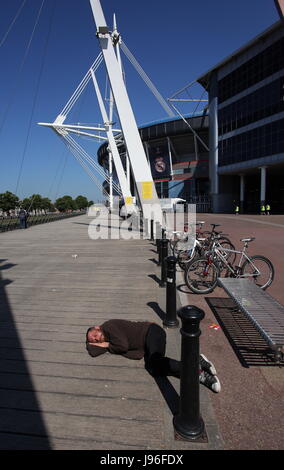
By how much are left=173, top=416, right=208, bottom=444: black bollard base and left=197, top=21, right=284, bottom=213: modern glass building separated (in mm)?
38157

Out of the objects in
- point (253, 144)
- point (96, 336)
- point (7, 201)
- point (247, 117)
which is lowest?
point (96, 336)

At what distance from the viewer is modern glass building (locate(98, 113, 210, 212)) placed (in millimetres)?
55594

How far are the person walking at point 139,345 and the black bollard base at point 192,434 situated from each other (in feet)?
2.20

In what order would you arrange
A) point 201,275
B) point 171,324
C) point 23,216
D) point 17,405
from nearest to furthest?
point 17,405, point 171,324, point 201,275, point 23,216

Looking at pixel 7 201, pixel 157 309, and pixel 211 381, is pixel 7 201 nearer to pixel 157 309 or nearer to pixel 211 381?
pixel 157 309

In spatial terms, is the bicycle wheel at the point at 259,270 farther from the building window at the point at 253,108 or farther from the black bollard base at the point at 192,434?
the building window at the point at 253,108

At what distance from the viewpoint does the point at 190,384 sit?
7.29ft

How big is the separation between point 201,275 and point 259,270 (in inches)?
45.3

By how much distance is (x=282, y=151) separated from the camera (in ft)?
115

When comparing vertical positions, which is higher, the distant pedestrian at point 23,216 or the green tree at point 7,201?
the green tree at point 7,201

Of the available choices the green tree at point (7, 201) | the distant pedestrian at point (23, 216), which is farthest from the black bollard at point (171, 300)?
the green tree at point (7, 201)

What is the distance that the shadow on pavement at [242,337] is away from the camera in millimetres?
3311

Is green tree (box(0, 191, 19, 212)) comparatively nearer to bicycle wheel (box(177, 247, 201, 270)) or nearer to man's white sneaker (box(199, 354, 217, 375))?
bicycle wheel (box(177, 247, 201, 270))

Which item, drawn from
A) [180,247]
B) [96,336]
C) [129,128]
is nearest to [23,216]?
[129,128]
